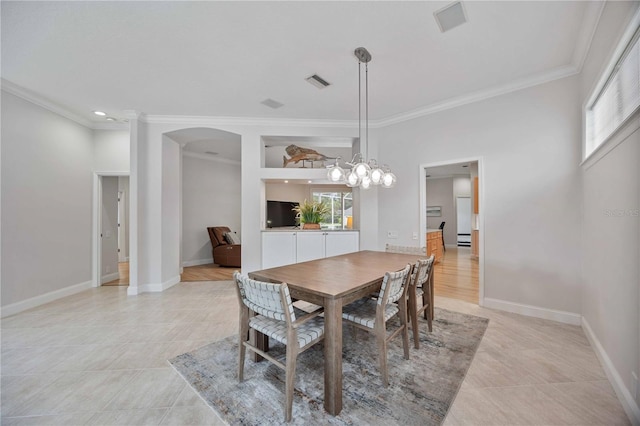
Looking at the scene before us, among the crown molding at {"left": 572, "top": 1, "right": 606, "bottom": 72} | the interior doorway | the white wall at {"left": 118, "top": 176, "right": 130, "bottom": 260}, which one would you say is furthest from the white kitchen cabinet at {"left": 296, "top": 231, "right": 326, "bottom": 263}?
the white wall at {"left": 118, "top": 176, "right": 130, "bottom": 260}

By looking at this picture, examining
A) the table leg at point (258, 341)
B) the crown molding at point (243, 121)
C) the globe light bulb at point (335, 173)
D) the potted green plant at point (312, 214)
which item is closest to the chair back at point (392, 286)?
the table leg at point (258, 341)

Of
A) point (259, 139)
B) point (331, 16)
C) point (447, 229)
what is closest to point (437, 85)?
point (331, 16)

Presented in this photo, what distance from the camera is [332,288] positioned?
1.67 m

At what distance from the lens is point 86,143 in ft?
14.2

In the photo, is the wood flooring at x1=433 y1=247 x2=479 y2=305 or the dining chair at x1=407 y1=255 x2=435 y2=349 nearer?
the dining chair at x1=407 y1=255 x2=435 y2=349

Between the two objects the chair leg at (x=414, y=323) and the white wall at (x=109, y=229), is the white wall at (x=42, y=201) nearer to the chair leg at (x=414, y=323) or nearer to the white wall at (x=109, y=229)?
the white wall at (x=109, y=229)

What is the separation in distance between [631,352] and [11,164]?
20.6ft

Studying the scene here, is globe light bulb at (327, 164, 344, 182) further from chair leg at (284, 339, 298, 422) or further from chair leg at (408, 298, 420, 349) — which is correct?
chair leg at (284, 339, 298, 422)

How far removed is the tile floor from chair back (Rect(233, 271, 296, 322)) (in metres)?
0.67

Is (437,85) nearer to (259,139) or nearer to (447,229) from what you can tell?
(259,139)

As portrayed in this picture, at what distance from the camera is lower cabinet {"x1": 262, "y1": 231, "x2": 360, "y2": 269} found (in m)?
4.24

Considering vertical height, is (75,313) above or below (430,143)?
below

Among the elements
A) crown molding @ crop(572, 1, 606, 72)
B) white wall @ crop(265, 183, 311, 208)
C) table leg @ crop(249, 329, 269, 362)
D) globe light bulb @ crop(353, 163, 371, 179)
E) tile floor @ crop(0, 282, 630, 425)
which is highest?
crown molding @ crop(572, 1, 606, 72)

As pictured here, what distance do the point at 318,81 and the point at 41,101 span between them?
3942 millimetres
